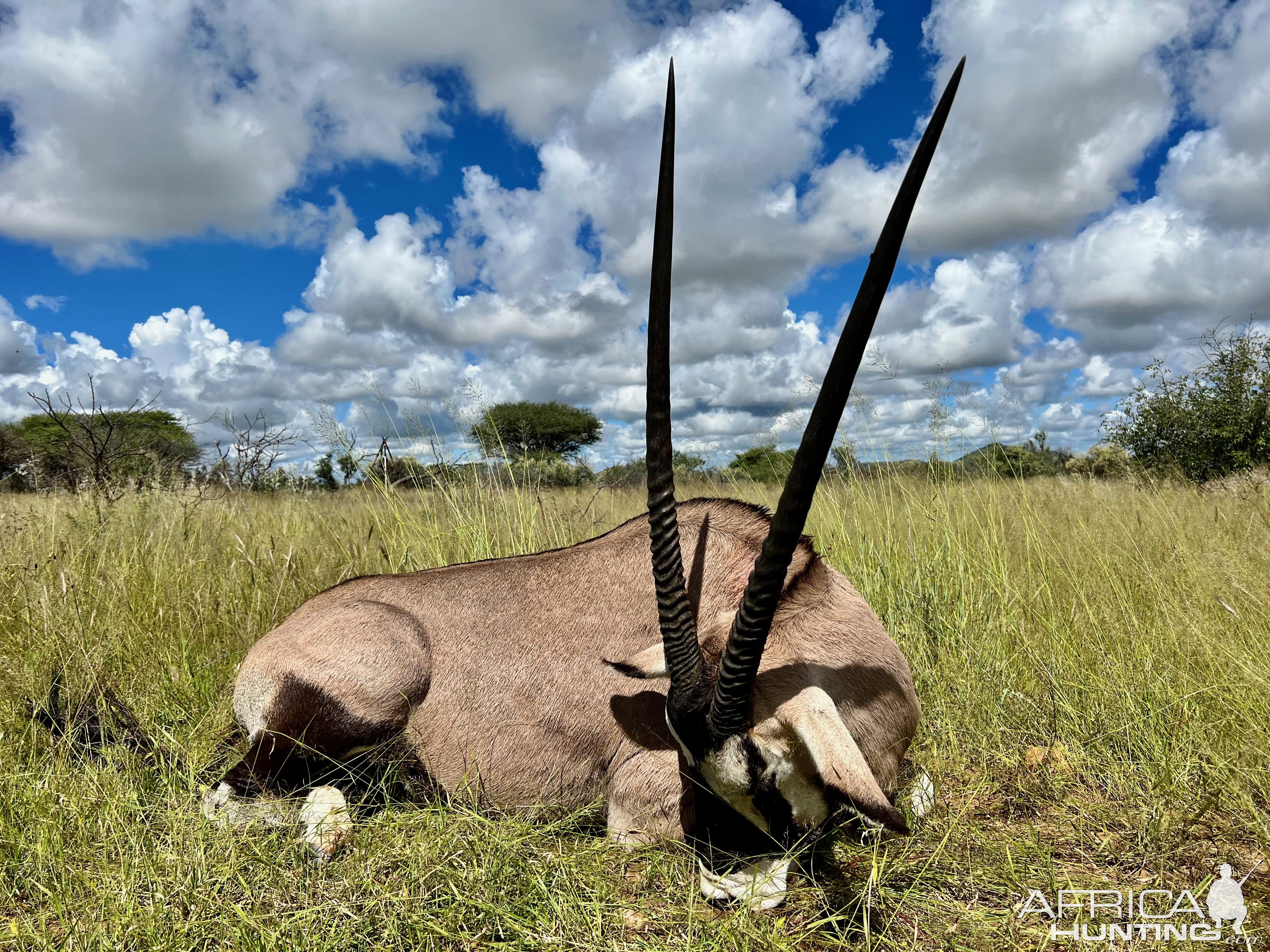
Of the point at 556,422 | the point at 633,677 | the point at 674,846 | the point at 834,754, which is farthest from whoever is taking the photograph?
the point at 556,422

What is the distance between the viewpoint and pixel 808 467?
2.21 meters

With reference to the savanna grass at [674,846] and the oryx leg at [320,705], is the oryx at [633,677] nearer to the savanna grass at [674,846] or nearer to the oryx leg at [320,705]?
the oryx leg at [320,705]

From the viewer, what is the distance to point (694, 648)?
110 inches

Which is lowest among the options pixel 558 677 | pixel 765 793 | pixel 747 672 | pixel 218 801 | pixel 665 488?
pixel 218 801

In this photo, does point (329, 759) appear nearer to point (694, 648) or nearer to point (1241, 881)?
point (694, 648)

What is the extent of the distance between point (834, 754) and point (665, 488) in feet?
3.46

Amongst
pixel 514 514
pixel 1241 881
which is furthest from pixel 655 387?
pixel 514 514

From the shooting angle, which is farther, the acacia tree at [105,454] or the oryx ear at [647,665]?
the acacia tree at [105,454]

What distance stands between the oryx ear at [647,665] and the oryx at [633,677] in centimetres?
1

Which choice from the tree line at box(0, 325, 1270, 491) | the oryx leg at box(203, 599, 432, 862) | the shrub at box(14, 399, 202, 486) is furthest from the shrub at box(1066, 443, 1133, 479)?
the shrub at box(14, 399, 202, 486)

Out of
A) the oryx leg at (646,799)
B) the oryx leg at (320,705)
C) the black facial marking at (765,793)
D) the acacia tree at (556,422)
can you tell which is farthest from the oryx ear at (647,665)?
the acacia tree at (556,422)

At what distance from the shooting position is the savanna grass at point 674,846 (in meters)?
2.49

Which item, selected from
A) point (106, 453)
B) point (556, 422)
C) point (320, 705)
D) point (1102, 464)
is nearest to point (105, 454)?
point (106, 453)

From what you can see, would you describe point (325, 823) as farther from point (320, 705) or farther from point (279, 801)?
point (320, 705)
